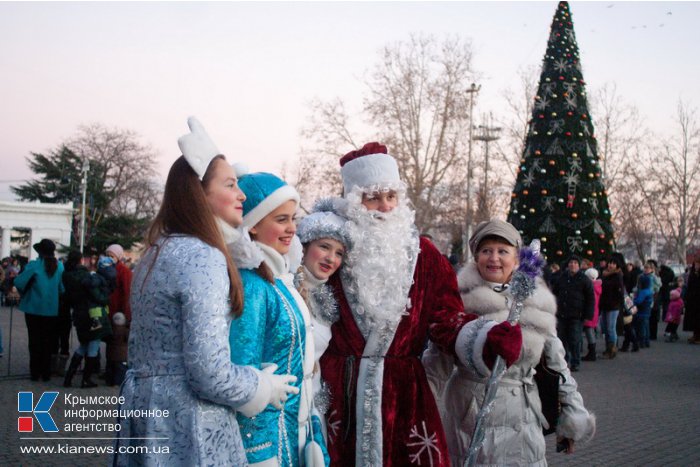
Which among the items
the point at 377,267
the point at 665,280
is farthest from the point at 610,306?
the point at 377,267

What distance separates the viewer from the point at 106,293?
9633 millimetres

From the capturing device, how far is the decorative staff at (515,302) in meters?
3.51

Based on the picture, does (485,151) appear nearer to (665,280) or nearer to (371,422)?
(665,280)

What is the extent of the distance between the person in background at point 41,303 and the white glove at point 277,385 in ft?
27.9

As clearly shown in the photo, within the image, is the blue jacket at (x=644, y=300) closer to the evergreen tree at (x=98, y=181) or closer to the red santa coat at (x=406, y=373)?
the red santa coat at (x=406, y=373)

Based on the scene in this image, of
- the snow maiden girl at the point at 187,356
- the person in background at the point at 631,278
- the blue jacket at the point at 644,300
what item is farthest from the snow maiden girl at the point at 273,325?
the person in background at the point at 631,278

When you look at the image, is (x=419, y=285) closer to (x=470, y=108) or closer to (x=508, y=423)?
(x=508, y=423)

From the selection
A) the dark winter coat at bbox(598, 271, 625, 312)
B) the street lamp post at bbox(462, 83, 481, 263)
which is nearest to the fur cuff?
the dark winter coat at bbox(598, 271, 625, 312)

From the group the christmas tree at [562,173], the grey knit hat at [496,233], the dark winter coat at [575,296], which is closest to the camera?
the grey knit hat at [496,233]

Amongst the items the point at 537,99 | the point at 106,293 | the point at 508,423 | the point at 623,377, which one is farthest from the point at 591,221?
the point at 508,423

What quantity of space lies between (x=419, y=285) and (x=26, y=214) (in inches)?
2214

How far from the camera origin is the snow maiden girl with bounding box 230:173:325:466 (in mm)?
2516

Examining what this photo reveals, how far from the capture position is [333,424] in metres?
3.57

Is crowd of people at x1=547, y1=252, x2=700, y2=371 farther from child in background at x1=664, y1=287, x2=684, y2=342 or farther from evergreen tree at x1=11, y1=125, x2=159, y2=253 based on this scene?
evergreen tree at x1=11, y1=125, x2=159, y2=253
